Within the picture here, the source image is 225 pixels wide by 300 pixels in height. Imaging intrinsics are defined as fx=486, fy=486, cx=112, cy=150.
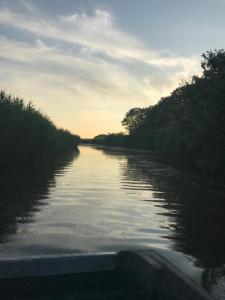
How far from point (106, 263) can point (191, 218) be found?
7.40 meters

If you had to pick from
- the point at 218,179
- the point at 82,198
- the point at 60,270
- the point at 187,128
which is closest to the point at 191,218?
the point at 82,198

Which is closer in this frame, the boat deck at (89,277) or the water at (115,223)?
the boat deck at (89,277)

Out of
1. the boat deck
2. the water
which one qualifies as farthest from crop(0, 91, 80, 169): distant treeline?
the boat deck

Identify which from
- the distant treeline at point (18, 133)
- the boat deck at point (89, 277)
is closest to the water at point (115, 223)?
the boat deck at point (89, 277)

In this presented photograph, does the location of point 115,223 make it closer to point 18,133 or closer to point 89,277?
point 89,277

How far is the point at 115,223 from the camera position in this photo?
12852mm

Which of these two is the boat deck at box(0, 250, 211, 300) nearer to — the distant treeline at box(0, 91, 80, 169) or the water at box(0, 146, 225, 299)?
the water at box(0, 146, 225, 299)

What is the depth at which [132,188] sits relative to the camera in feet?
73.4

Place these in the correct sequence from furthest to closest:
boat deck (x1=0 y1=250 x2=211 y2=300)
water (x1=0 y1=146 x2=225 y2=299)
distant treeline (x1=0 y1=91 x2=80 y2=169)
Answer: distant treeline (x1=0 y1=91 x2=80 y2=169) → water (x1=0 y1=146 x2=225 y2=299) → boat deck (x1=0 y1=250 x2=211 y2=300)

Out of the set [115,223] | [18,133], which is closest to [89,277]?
[115,223]

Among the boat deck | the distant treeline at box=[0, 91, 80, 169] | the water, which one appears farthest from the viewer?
the distant treeline at box=[0, 91, 80, 169]

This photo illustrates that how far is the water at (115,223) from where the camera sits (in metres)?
9.43

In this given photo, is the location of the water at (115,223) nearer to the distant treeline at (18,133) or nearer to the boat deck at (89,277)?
the boat deck at (89,277)

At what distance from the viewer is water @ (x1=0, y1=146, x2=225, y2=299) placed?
9430 mm
